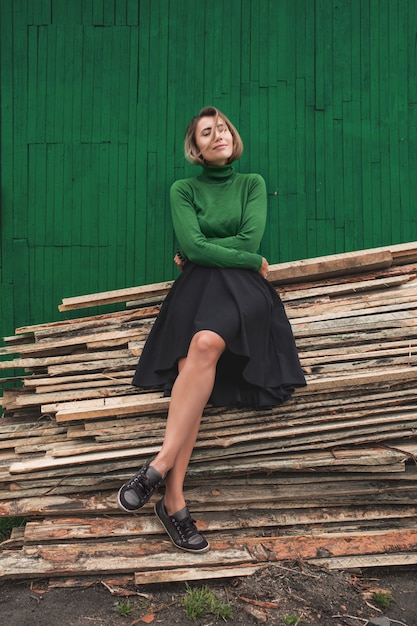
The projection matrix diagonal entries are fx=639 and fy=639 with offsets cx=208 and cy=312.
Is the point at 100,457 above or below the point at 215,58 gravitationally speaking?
below

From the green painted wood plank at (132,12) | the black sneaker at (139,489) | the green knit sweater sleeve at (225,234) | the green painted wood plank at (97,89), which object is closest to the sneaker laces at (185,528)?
the black sneaker at (139,489)

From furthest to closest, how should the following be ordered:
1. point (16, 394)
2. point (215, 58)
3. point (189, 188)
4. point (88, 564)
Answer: point (215, 58) → point (16, 394) → point (189, 188) → point (88, 564)

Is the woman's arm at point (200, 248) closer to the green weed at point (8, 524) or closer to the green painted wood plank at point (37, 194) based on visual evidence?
the green painted wood plank at point (37, 194)

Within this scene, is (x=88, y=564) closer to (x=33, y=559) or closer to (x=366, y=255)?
(x=33, y=559)

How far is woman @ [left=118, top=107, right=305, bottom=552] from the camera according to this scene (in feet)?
12.4

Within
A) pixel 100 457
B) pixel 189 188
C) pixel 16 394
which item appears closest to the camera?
pixel 100 457

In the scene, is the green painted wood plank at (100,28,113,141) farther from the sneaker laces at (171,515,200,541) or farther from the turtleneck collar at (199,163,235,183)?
the sneaker laces at (171,515,200,541)

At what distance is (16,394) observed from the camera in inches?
185

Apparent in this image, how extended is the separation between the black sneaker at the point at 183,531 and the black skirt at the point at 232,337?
0.74m

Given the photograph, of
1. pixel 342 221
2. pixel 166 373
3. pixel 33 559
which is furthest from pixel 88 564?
pixel 342 221

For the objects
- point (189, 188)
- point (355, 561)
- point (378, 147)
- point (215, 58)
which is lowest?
point (355, 561)

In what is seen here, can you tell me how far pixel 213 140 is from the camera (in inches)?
169

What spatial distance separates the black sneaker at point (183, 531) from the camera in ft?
12.2

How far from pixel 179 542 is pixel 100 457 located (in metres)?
0.71
